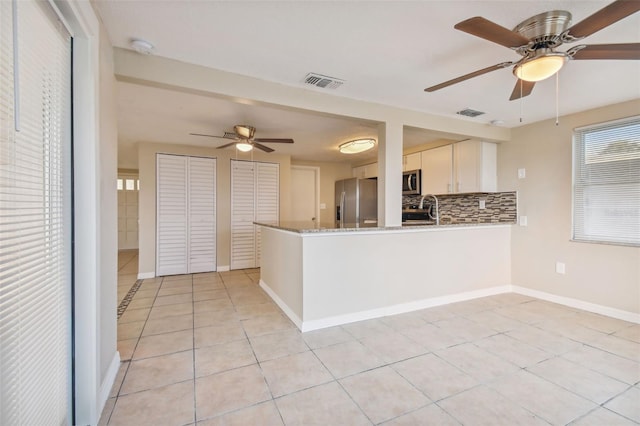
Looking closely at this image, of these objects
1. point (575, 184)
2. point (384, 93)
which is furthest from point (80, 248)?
point (575, 184)

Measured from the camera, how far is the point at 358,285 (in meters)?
2.77

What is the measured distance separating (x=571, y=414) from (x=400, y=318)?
142 centimetres

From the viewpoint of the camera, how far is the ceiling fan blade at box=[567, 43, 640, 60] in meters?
1.49

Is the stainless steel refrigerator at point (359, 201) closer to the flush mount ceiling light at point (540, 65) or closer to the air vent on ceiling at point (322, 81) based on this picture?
the air vent on ceiling at point (322, 81)

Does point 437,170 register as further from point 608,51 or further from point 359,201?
point 608,51

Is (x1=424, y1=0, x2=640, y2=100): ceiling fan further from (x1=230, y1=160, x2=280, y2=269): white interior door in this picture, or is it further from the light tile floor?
(x1=230, y1=160, x2=280, y2=269): white interior door

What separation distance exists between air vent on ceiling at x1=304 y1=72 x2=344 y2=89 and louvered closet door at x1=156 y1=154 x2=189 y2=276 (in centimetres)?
325

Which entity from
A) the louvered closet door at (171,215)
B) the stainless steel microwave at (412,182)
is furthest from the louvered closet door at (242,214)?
the stainless steel microwave at (412,182)

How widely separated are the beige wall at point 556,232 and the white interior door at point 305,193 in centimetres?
353

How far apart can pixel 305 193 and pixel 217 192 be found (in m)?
1.94

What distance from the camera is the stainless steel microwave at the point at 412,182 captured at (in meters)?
4.70

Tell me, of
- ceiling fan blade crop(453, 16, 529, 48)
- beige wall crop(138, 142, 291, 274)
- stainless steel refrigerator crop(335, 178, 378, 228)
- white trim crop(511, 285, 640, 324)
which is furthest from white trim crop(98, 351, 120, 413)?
white trim crop(511, 285, 640, 324)

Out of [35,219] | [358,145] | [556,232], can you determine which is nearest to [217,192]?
[358,145]

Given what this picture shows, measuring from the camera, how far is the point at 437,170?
441 centimetres
